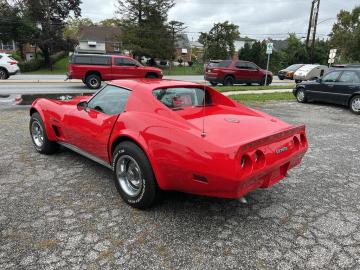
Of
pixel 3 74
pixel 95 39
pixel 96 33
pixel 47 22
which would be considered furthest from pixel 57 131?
pixel 96 33

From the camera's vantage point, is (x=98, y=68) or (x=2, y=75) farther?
(x=2, y=75)

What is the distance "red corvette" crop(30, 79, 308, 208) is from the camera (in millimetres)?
2826

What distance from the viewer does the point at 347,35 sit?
130 feet

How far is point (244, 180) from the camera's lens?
2.77 m

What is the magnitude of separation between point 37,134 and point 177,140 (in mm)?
3284

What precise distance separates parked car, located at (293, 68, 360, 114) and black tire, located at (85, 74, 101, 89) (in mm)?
9817

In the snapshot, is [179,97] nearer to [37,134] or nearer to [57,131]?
[57,131]

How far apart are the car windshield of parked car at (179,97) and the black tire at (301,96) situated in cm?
921

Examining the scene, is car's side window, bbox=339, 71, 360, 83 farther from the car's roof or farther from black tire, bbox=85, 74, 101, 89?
black tire, bbox=85, 74, 101, 89

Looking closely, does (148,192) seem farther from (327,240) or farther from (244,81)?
(244,81)

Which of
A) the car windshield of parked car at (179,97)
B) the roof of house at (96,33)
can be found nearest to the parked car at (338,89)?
the car windshield of parked car at (179,97)

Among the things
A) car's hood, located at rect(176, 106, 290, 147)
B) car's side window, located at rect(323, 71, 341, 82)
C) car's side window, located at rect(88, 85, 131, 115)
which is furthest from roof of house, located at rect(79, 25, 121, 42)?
car's hood, located at rect(176, 106, 290, 147)

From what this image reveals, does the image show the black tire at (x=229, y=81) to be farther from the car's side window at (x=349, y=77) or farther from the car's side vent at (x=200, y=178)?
the car's side vent at (x=200, y=178)

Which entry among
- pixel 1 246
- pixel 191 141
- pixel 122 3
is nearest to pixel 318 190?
pixel 191 141
